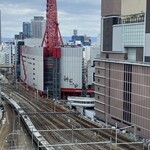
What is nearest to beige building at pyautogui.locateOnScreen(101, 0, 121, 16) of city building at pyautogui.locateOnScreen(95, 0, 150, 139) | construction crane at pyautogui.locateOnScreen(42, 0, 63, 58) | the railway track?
city building at pyautogui.locateOnScreen(95, 0, 150, 139)

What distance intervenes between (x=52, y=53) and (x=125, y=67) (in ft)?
123

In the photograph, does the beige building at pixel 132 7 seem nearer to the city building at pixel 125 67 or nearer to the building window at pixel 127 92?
the city building at pixel 125 67

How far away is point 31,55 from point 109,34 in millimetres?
42731

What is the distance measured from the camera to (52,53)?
85812 millimetres

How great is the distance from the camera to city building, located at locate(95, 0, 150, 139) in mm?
46844

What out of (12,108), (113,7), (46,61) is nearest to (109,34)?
(113,7)

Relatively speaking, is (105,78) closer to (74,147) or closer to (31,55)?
(74,147)

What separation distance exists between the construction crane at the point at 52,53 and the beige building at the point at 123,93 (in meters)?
27.6

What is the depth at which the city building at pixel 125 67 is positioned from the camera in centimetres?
4684

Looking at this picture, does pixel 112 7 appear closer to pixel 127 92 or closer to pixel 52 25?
pixel 127 92

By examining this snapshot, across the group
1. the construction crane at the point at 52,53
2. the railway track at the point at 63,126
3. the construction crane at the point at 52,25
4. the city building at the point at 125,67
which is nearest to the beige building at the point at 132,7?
the city building at the point at 125,67

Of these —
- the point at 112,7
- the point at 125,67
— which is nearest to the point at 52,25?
the point at 112,7

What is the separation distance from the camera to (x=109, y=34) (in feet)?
187

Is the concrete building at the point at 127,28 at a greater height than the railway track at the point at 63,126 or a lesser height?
greater
